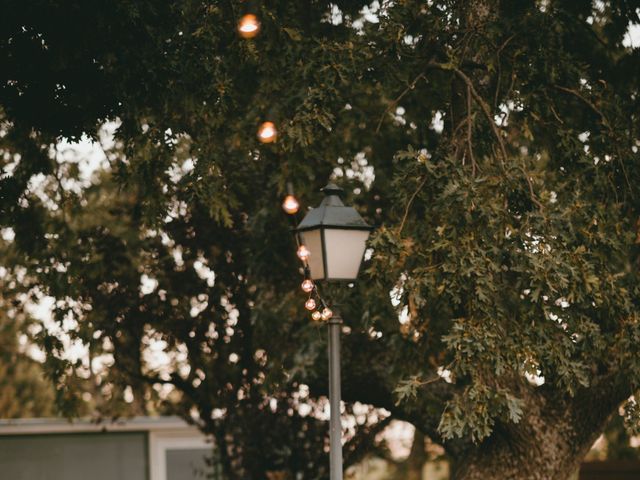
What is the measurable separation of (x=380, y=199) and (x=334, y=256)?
5478 mm

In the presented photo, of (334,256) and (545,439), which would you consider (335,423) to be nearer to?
(334,256)

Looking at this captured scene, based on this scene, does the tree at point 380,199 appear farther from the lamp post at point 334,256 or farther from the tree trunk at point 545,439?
the lamp post at point 334,256

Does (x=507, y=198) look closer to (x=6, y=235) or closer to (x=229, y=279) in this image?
(x=229, y=279)

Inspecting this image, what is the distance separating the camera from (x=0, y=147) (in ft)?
37.1

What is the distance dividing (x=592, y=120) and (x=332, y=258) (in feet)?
12.5

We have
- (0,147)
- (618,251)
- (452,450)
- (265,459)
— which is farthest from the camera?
(265,459)

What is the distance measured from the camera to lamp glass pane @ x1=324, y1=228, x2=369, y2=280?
6473 millimetres

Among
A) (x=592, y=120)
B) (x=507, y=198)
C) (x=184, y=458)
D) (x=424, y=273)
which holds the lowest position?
(x=184, y=458)

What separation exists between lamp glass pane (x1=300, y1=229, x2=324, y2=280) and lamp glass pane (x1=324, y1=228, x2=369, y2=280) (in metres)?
0.07

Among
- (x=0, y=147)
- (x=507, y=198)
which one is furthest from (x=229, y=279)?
(x=507, y=198)

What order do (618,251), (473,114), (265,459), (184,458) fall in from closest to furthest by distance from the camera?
(618,251), (473,114), (265,459), (184,458)

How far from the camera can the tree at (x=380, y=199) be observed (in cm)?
743

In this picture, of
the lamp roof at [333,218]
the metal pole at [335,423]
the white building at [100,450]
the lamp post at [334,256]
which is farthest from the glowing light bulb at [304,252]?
the white building at [100,450]

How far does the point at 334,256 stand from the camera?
648 cm
